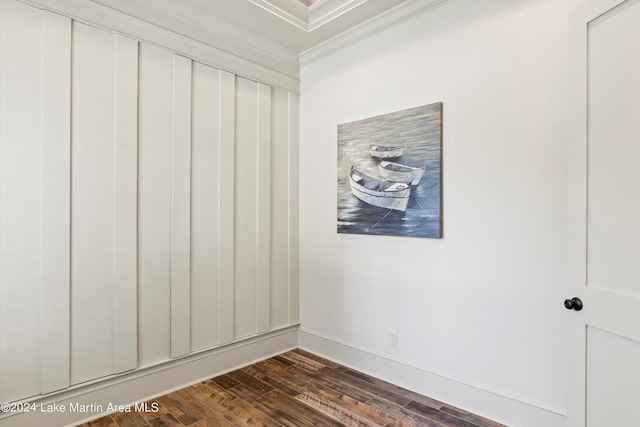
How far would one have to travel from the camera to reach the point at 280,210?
11.1 feet

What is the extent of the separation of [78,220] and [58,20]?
1.23 metres

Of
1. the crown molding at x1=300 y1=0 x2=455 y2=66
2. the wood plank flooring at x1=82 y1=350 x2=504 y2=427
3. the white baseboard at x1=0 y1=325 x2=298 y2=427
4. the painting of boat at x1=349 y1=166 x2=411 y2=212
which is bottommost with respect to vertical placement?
the wood plank flooring at x1=82 y1=350 x2=504 y2=427

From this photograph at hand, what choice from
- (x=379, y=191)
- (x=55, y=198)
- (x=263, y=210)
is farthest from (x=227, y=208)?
(x=379, y=191)

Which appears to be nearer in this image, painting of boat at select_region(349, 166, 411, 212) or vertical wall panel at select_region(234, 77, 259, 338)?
painting of boat at select_region(349, 166, 411, 212)

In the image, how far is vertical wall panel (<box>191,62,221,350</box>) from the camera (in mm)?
2752

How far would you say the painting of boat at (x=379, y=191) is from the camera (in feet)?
8.72

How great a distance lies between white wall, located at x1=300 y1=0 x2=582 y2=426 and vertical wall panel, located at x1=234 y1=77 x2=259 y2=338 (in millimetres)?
797

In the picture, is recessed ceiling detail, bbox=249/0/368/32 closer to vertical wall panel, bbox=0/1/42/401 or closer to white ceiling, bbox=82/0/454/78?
white ceiling, bbox=82/0/454/78

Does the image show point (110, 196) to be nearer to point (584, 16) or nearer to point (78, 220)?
point (78, 220)

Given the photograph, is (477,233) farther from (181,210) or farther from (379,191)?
(181,210)

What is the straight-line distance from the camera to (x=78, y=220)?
7.25ft

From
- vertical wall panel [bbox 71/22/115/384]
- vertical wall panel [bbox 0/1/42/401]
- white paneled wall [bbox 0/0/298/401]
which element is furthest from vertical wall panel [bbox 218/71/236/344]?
vertical wall panel [bbox 0/1/42/401]

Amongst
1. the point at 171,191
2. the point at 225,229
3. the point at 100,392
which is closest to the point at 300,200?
the point at 225,229

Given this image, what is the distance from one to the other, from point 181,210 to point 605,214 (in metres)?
2.61
